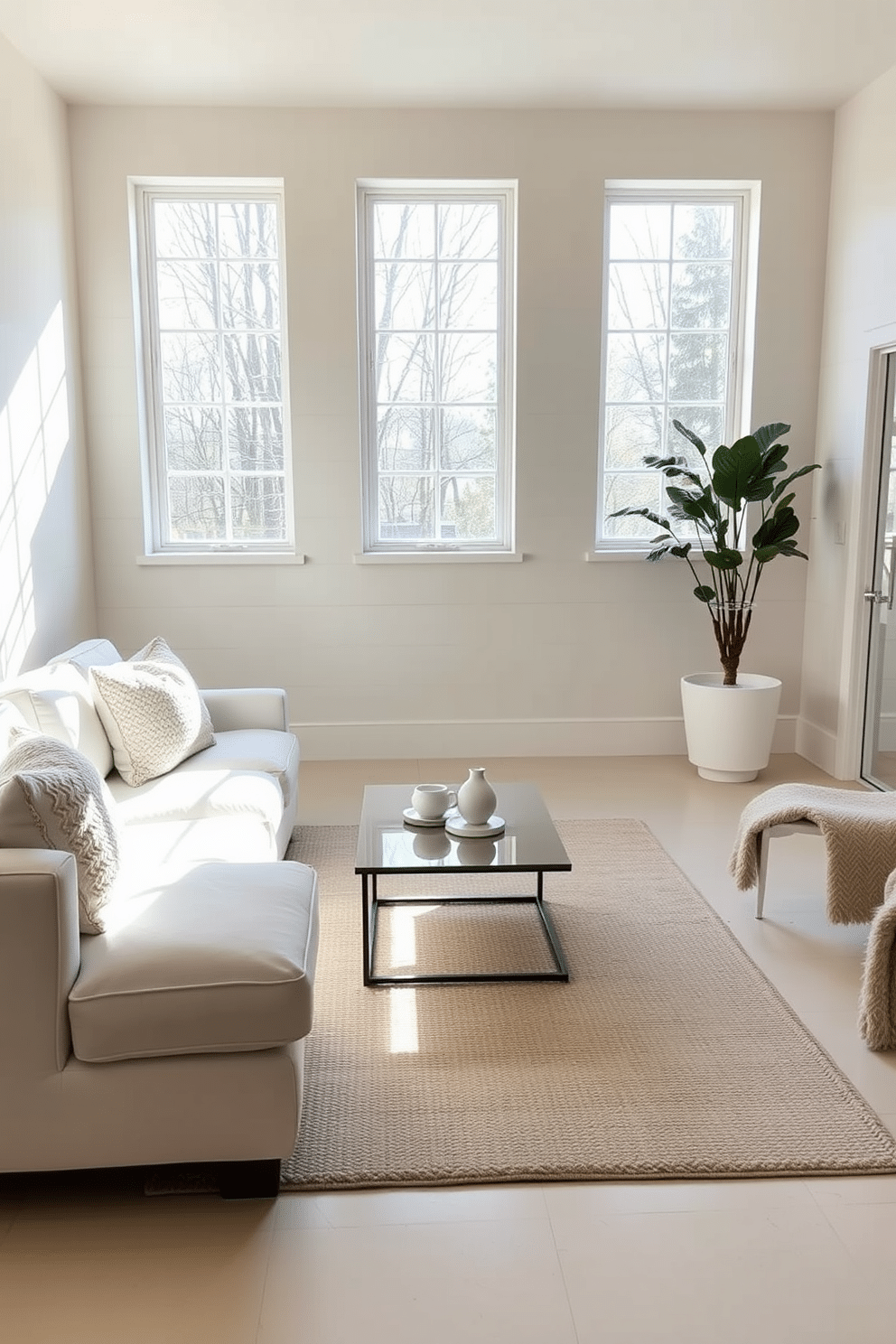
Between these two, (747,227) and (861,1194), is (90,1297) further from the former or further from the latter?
(747,227)

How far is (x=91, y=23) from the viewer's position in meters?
4.20

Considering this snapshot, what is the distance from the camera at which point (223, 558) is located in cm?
547

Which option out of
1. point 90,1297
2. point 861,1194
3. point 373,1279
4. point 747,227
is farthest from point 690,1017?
point 747,227

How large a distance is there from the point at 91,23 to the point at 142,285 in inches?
51.9

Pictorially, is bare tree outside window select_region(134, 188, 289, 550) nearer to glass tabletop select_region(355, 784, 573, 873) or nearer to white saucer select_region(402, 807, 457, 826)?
glass tabletop select_region(355, 784, 573, 873)

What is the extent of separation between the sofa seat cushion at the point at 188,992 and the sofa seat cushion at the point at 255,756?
163cm

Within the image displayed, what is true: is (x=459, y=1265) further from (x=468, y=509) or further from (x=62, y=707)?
(x=468, y=509)

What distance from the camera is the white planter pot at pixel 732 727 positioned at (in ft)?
16.9

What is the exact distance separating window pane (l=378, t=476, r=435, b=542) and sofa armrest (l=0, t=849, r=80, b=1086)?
376 cm

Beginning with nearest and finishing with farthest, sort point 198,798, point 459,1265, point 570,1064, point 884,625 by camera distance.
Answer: point 459,1265 < point 570,1064 < point 198,798 < point 884,625

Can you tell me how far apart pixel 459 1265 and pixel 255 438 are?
430 cm

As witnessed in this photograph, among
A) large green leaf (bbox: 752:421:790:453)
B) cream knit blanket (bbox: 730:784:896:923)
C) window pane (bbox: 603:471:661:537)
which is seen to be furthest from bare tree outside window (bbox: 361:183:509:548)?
cream knit blanket (bbox: 730:784:896:923)

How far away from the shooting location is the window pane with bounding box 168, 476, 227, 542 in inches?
218

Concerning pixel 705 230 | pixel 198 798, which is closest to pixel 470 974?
pixel 198 798
